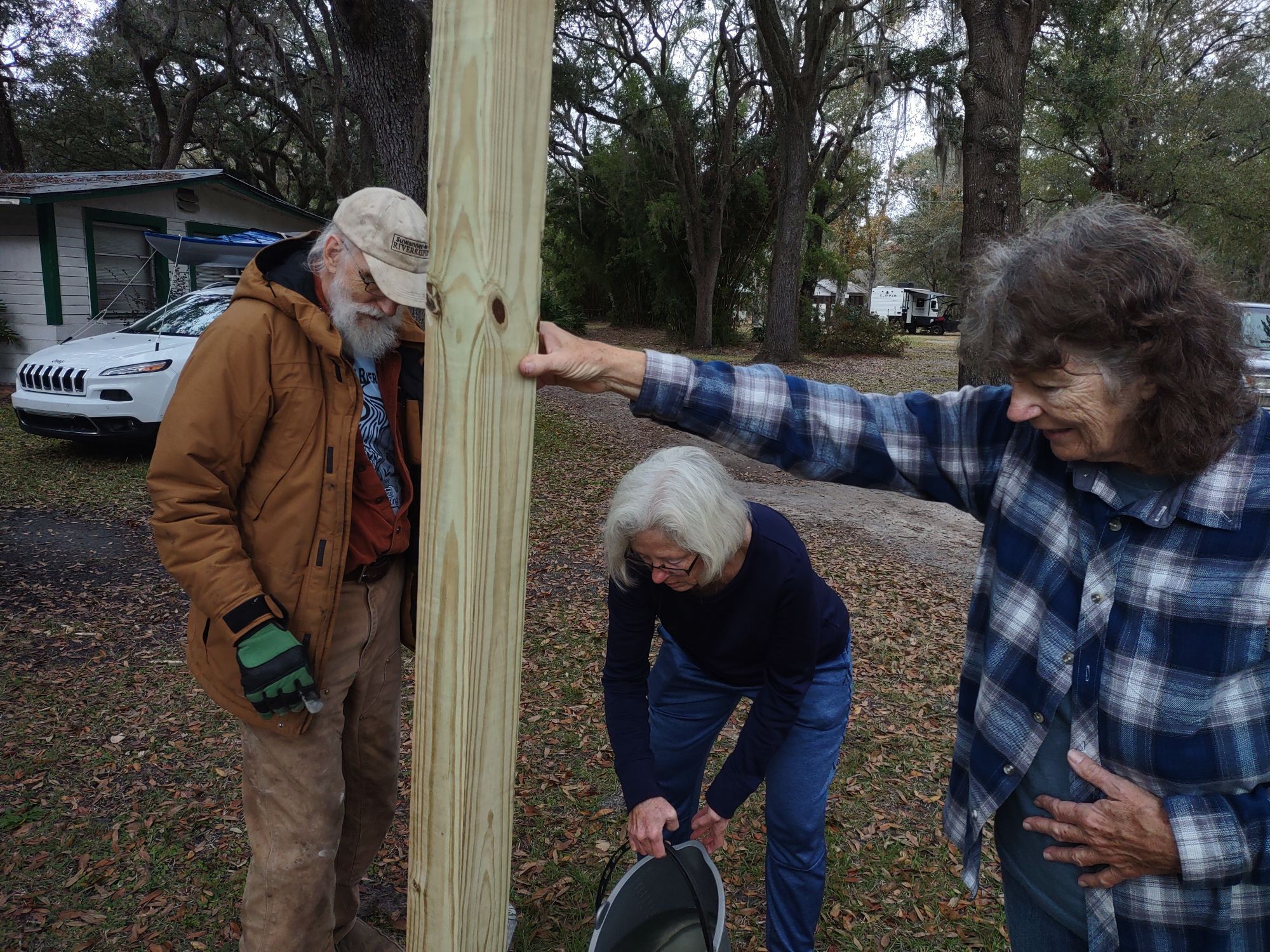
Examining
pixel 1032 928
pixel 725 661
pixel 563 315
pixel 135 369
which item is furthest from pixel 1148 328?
pixel 563 315

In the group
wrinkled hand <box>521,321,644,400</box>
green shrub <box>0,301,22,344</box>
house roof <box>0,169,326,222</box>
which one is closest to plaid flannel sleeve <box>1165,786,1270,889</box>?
wrinkled hand <box>521,321,644,400</box>

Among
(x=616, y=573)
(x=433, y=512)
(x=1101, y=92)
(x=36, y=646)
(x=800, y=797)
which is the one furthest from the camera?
(x=1101, y=92)

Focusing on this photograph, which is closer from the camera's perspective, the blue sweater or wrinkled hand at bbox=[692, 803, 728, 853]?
the blue sweater

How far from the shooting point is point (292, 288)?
2.22 meters

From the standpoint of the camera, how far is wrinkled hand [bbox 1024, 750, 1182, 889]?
1398 millimetres

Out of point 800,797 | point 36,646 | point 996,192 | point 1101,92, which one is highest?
point 1101,92

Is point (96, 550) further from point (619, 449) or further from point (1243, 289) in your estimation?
point (1243, 289)

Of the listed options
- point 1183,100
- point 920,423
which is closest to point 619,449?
point 920,423

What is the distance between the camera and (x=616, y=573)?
91.5 inches

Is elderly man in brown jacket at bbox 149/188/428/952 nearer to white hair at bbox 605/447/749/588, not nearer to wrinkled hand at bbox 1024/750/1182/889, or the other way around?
white hair at bbox 605/447/749/588

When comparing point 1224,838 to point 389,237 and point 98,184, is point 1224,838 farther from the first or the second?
point 98,184

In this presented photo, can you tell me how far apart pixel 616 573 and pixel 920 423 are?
956mm

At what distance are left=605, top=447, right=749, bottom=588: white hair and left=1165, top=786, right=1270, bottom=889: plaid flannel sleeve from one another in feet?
3.70

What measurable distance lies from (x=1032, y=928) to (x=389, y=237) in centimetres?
224
